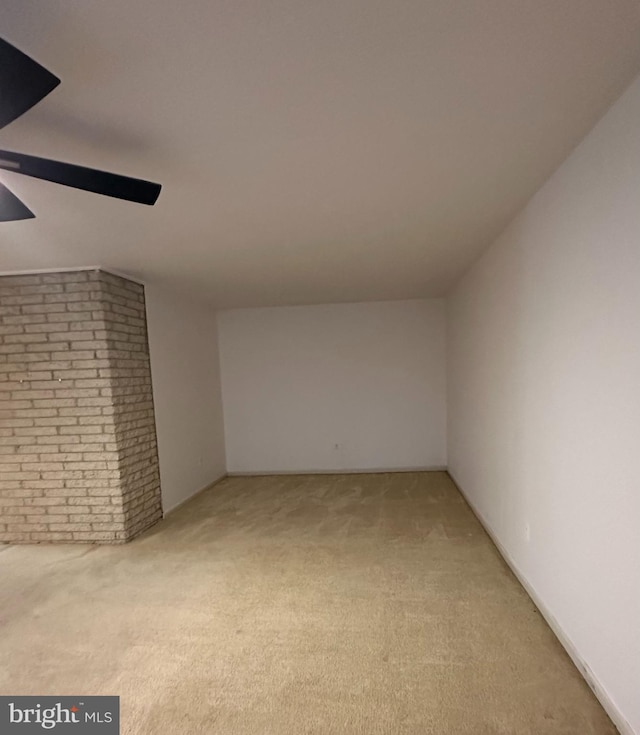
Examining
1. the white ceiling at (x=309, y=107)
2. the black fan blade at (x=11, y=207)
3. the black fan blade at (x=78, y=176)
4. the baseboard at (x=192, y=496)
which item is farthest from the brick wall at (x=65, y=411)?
the black fan blade at (x=78, y=176)

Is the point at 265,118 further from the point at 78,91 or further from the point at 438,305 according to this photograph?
the point at 438,305

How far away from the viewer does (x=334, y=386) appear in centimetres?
546

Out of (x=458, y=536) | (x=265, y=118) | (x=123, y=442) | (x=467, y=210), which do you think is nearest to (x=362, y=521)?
(x=458, y=536)

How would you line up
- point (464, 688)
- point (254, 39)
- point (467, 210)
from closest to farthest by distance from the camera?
1. point (254, 39)
2. point (464, 688)
3. point (467, 210)

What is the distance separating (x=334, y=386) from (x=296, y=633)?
352 centimetres

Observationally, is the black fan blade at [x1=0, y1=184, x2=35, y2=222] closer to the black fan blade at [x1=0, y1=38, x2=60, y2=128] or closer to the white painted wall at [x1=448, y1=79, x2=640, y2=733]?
the black fan blade at [x1=0, y1=38, x2=60, y2=128]

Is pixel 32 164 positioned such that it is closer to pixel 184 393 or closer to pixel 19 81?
pixel 19 81

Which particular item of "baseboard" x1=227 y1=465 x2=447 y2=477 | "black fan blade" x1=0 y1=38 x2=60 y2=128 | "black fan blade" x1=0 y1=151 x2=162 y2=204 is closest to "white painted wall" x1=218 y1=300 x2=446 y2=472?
"baseboard" x1=227 y1=465 x2=447 y2=477

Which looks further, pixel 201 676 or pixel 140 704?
pixel 201 676

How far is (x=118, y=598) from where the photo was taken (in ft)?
8.43

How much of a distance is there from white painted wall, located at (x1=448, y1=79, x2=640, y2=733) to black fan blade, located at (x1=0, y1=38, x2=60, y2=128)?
65.5 inches

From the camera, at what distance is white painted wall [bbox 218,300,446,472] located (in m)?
5.33

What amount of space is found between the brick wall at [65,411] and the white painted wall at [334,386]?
2196 mm

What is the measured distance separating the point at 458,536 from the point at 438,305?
2.97 m
